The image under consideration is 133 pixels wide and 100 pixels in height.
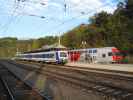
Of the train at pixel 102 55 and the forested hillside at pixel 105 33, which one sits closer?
the train at pixel 102 55

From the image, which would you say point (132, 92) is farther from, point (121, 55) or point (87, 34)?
point (87, 34)

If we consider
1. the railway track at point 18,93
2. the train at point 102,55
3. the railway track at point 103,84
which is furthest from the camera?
the train at point 102,55

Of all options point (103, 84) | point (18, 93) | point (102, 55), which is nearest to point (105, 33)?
point (102, 55)

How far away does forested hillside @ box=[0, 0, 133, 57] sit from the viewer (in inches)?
2630

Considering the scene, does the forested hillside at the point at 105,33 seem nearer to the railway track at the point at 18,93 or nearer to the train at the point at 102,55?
the train at the point at 102,55

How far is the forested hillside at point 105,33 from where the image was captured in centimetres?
6681

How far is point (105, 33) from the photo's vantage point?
89.8 metres

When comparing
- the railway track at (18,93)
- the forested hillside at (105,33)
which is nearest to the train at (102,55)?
the forested hillside at (105,33)

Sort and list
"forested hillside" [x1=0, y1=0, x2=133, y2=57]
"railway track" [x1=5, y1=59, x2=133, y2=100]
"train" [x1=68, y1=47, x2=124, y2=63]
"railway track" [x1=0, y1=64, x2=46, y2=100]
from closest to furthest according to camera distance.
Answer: "railway track" [x1=5, y1=59, x2=133, y2=100]
"railway track" [x1=0, y1=64, x2=46, y2=100]
"train" [x1=68, y1=47, x2=124, y2=63]
"forested hillside" [x1=0, y1=0, x2=133, y2=57]

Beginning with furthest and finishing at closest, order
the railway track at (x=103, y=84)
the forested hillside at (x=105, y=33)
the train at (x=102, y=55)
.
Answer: the forested hillside at (x=105, y=33), the train at (x=102, y=55), the railway track at (x=103, y=84)

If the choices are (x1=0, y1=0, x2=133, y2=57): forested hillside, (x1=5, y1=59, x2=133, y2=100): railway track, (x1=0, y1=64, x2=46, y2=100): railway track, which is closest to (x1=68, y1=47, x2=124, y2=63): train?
(x1=0, y1=0, x2=133, y2=57): forested hillside

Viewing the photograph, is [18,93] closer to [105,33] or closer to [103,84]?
[103,84]

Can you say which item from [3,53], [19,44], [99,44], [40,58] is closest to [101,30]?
[99,44]

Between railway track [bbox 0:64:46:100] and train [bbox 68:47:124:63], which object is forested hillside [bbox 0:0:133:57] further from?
railway track [bbox 0:64:46:100]
